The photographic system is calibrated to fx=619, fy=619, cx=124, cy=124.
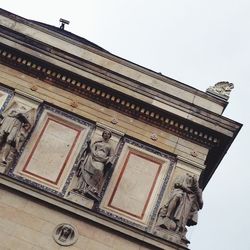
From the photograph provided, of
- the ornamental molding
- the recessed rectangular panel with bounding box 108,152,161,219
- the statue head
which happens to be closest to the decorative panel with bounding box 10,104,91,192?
the statue head

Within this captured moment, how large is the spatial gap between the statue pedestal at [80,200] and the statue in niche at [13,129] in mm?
1568

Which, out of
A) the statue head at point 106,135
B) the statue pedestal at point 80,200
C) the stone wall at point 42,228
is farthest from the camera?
the statue head at point 106,135

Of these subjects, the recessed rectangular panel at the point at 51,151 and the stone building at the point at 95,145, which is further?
the recessed rectangular panel at the point at 51,151

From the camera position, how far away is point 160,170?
46.5 feet

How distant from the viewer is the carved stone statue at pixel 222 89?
51.7 feet

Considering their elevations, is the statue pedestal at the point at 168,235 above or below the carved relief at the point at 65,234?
above

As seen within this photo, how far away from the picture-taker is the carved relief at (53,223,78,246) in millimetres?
12688

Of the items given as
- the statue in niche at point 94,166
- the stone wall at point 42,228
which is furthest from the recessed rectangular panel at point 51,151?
the stone wall at point 42,228

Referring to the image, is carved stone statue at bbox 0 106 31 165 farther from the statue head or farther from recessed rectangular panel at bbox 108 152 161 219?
recessed rectangular panel at bbox 108 152 161 219

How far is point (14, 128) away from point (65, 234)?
2671 mm

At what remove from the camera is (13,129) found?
13648 millimetres

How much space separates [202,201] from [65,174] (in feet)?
10.3

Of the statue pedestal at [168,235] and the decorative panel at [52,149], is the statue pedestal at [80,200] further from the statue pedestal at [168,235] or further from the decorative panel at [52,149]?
the statue pedestal at [168,235]

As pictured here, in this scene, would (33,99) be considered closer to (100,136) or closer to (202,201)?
(100,136)
